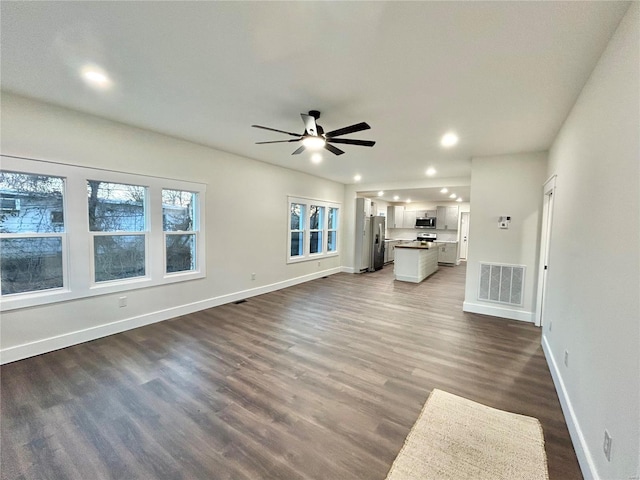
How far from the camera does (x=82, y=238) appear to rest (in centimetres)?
326

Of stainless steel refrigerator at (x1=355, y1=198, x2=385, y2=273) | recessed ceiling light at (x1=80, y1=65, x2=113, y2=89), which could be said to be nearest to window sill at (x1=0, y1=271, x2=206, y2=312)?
recessed ceiling light at (x1=80, y1=65, x2=113, y2=89)

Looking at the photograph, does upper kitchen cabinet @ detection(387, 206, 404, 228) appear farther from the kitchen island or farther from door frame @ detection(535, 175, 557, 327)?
door frame @ detection(535, 175, 557, 327)

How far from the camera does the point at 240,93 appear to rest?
103 inches

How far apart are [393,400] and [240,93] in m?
3.08

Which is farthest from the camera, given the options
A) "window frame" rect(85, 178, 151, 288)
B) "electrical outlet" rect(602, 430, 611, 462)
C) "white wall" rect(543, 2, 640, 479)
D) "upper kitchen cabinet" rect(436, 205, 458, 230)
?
"upper kitchen cabinet" rect(436, 205, 458, 230)

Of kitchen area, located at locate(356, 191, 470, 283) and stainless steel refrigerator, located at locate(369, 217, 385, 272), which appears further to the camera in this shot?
stainless steel refrigerator, located at locate(369, 217, 385, 272)

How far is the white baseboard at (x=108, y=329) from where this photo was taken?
2.88m

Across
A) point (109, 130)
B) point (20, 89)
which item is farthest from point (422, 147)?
point (20, 89)

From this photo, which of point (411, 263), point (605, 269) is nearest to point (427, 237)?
point (411, 263)

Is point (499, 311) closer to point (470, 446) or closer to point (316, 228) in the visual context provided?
point (470, 446)

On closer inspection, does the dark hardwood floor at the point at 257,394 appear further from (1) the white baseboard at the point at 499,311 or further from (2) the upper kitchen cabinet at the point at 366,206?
(2) the upper kitchen cabinet at the point at 366,206

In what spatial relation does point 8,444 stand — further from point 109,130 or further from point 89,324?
point 109,130

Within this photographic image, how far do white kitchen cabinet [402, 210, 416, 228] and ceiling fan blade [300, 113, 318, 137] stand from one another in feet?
31.1

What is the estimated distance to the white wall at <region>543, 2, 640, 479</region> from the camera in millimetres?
1278
